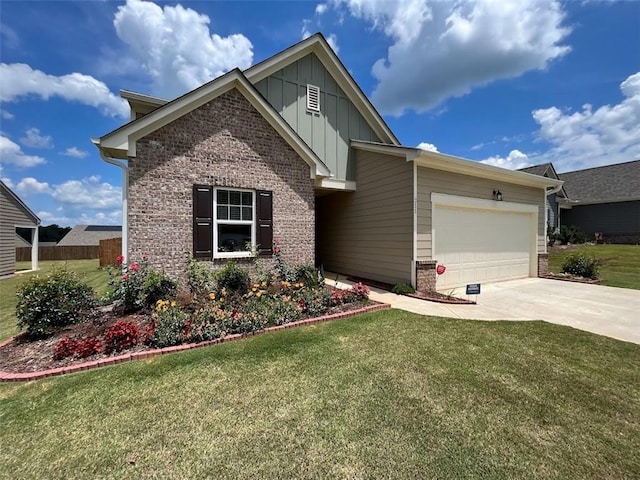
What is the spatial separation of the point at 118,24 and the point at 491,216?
1267 centimetres

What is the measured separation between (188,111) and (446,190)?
24.3 feet

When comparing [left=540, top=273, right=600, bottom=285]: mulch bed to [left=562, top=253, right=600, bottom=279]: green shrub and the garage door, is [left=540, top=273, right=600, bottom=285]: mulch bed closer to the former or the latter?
[left=562, top=253, right=600, bottom=279]: green shrub

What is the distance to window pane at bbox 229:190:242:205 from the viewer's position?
7.62m

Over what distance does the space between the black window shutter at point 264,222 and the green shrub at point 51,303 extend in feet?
12.6

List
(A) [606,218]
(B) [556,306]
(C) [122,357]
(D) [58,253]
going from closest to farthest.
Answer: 1. (C) [122,357]
2. (B) [556,306]
3. (A) [606,218]
4. (D) [58,253]

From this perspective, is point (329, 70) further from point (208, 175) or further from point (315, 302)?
point (315, 302)

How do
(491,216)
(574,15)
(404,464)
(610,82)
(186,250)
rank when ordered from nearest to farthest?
(404,464), (186,250), (574,15), (491,216), (610,82)

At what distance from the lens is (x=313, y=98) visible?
1034 cm

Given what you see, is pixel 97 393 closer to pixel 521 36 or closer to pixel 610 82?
pixel 521 36

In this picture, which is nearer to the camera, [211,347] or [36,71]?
[211,347]

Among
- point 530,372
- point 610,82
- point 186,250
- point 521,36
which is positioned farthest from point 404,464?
point 610,82

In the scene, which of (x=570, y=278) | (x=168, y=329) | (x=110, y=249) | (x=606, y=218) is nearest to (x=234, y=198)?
(x=168, y=329)

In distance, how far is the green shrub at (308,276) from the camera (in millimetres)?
7676

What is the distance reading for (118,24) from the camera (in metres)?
7.70
